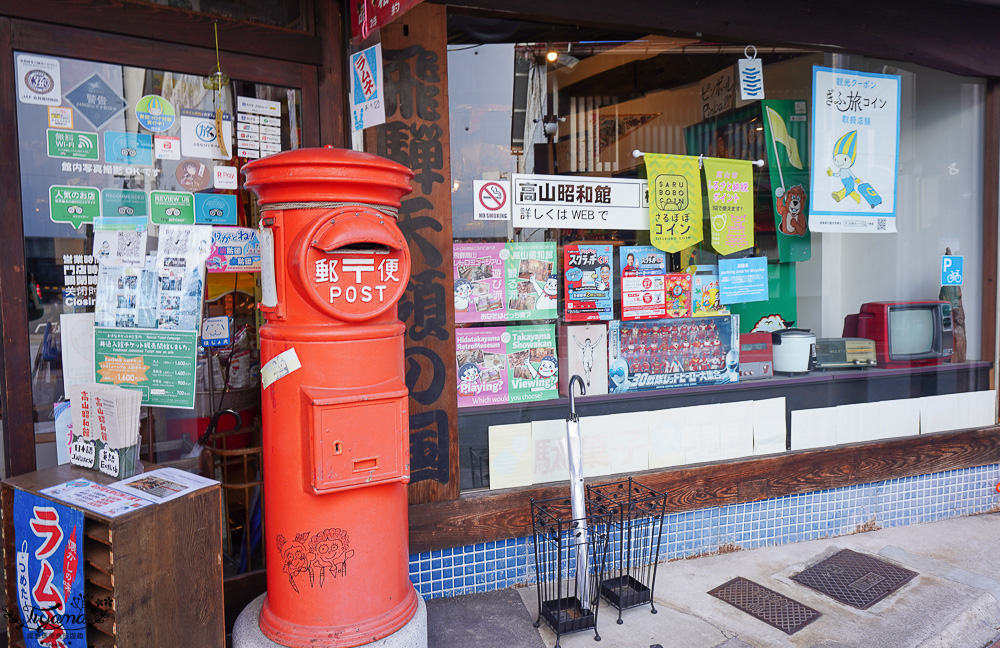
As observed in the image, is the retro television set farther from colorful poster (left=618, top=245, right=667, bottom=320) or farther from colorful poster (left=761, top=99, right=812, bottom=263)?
colorful poster (left=618, top=245, right=667, bottom=320)

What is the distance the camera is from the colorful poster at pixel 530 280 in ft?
13.4

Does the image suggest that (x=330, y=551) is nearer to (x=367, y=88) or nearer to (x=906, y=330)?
(x=367, y=88)

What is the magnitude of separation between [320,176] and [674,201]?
105 inches

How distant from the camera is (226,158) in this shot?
336 centimetres

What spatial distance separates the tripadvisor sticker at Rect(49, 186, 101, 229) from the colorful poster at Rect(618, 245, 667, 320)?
9.84 ft

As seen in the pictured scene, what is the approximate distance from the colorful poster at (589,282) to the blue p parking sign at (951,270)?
10.0 ft

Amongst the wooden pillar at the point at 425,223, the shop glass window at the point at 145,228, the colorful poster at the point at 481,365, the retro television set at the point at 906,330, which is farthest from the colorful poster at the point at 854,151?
the shop glass window at the point at 145,228

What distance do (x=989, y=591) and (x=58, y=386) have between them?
5167mm

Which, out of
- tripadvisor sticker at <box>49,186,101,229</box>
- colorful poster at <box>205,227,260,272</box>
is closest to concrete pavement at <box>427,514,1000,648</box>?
colorful poster at <box>205,227,260,272</box>

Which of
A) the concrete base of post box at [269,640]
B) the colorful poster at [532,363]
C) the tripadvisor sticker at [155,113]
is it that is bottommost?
the concrete base of post box at [269,640]

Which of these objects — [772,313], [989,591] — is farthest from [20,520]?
[989,591]

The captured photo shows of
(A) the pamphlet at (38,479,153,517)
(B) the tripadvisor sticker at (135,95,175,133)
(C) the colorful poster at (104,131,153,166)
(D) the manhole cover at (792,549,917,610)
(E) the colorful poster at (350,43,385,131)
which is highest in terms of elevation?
(E) the colorful poster at (350,43,385,131)

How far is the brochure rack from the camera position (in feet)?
7.70

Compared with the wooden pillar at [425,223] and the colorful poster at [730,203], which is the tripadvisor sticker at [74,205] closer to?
the wooden pillar at [425,223]
